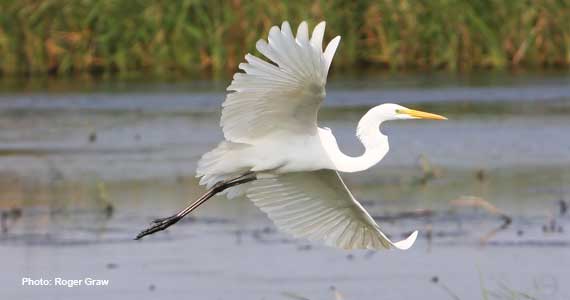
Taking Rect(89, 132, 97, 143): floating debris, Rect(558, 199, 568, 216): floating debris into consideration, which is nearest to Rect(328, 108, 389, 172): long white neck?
Rect(558, 199, 568, 216): floating debris

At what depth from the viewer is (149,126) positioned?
15945 mm

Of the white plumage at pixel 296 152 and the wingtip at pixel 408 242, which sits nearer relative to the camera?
the white plumage at pixel 296 152

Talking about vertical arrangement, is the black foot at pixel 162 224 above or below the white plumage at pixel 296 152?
below

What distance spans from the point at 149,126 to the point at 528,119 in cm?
427

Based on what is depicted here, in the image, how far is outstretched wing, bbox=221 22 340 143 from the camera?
18.7 feet

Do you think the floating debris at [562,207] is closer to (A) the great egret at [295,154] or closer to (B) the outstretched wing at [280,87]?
(A) the great egret at [295,154]

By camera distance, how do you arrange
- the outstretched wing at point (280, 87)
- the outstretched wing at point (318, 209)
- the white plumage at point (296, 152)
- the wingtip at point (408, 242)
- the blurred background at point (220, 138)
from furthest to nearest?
the blurred background at point (220, 138)
the outstretched wing at point (318, 209)
the wingtip at point (408, 242)
the white plumage at point (296, 152)
the outstretched wing at point (280, 87)

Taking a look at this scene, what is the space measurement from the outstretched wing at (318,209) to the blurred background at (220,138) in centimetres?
71

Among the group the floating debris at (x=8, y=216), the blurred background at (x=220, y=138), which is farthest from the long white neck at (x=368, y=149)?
the floating debris at (x=8, y=216)

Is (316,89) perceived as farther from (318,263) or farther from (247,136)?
(318,263)

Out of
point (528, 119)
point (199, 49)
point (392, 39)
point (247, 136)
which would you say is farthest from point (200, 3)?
point (247, 136)

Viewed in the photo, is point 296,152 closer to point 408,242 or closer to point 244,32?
point 408,242

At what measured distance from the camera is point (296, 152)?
260 inches

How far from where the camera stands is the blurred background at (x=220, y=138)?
884 cm
